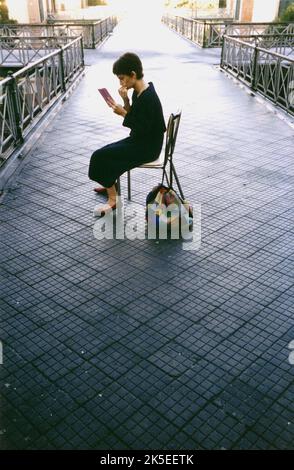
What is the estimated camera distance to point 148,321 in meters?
3.08

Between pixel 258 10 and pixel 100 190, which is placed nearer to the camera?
pixel 100 190

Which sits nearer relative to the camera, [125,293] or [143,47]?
[125,293]

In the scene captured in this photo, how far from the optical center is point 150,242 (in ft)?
13.5

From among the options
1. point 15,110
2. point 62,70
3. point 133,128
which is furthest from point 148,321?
point 62,70

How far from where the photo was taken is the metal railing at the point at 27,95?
6223 millimetres

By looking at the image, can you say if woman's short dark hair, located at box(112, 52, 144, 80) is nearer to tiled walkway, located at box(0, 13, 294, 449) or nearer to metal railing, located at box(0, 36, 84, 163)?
tiled walkway, located at box(0, 13, 294, 449)

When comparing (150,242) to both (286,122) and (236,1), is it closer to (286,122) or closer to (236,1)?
(286,122)

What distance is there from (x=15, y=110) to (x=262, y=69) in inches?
265

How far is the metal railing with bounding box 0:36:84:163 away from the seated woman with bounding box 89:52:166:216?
2.31 metres

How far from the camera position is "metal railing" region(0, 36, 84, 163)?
622 centimetres

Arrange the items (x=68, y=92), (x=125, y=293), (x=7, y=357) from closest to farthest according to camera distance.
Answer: (x=7, y=357) → (x=125, y=293) → (x=68, y=92)

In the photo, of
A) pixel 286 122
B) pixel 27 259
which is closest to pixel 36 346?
pixel 27 259

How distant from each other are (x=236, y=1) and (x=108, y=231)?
31531mm

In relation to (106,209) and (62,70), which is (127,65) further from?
(62,70)
